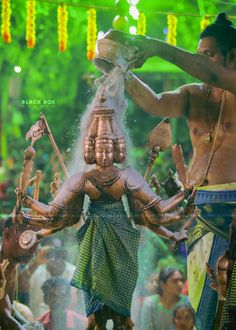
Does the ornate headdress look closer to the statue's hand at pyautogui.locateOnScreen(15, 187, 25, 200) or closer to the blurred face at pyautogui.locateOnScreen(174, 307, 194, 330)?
the statue's hand at pyautogui.locateOnScreen(15, 187, 25, 200)

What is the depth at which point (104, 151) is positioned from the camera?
3283mm

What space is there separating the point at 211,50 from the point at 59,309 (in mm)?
1410

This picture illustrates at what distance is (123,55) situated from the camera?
3.21 metres

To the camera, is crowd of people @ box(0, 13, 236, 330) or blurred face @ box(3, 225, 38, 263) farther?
blurred face @ box(3, 225, 38, 263)

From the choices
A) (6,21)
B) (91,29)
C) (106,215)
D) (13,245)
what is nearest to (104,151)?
(106,215)

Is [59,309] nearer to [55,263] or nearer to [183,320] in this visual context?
[55,263]

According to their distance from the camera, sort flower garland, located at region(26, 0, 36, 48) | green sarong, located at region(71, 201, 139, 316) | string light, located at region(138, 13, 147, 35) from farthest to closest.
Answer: flower garland, located at region(26, 0, 36, 48) → string light, located at region(138, 13, 147, 35) → green sarong, located at region(71, 201, 139, 316)

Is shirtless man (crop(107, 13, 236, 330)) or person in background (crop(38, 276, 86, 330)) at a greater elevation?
shirtless man (crop(107, 13, 236, 330))

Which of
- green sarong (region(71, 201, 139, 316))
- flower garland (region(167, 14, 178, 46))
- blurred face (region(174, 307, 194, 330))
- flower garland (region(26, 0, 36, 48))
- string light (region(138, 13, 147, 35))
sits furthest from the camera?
flower garland (region(26, 0, 36, 48))

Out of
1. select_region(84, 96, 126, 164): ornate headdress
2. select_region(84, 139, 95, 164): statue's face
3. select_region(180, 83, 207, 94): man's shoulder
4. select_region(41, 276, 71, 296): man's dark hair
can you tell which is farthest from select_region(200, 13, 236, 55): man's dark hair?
select_region(41, 276, 71, 296): man's dark hair

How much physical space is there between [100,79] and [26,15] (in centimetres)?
92

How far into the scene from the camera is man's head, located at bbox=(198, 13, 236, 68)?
132 inches

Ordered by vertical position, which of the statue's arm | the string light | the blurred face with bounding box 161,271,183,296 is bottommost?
the blurred face with bounding box 161,271,183,296

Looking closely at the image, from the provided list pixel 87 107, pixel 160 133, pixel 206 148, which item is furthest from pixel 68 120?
pixel 206 148
